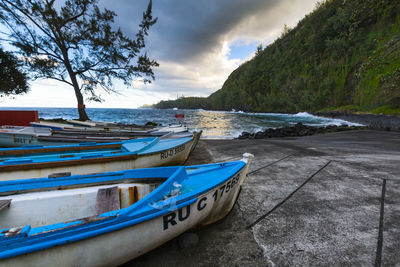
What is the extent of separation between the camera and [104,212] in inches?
84.2

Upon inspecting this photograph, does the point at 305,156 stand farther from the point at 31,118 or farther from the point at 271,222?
the point at 31,118

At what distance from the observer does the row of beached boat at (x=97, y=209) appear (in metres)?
1.40

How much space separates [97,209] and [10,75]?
22.1 meters

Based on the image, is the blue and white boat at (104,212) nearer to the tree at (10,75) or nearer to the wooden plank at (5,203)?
the wooden plank at (5,203)

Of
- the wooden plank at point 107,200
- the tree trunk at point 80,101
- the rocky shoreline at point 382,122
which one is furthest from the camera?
the tree trunk at point 80,101

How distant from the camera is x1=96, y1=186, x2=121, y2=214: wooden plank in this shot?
85.0 inches

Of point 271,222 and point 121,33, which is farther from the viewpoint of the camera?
point 121,33

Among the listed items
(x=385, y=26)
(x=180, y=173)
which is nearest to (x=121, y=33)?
(x=180, y=173)

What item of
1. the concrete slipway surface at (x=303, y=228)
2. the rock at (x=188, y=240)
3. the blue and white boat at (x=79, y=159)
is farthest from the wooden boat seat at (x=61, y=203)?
the rock at (x=188, y=240)

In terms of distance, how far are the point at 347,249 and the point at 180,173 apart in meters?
2.55

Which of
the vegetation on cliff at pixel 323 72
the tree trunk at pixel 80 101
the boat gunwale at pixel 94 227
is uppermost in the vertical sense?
the vegetation on cliff at pixel 323 72

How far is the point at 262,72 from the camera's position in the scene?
10256cm

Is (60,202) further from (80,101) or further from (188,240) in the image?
(80,101)

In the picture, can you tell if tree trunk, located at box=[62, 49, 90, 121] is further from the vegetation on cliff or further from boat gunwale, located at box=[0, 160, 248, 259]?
the vegetation on cliff
